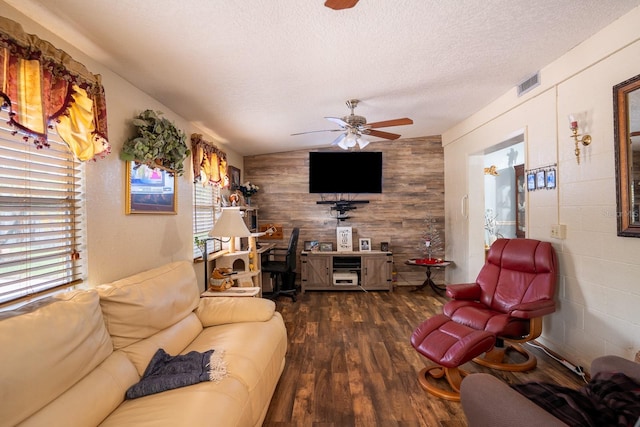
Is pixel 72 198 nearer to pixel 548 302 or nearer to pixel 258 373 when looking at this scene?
pixel 258 373

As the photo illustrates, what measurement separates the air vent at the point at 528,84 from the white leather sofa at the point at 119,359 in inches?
128

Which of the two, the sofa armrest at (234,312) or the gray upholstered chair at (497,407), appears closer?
the gray upholstered chair at (497,407)

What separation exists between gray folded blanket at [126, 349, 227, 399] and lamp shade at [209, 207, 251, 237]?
1208 millimetres

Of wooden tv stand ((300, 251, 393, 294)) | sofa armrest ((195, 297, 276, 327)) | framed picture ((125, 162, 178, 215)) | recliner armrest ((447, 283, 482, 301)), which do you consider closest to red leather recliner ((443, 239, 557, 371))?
recliner armrest ((447, 283, 482, 301))

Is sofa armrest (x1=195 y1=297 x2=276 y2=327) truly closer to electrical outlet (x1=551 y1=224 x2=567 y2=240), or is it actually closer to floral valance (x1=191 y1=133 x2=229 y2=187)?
floral valance (x1=191 y1=133 x2=229 y2=187)

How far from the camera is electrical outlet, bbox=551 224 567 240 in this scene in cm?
258

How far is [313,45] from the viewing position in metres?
2.07

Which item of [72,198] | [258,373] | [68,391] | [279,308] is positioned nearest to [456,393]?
[258,373]

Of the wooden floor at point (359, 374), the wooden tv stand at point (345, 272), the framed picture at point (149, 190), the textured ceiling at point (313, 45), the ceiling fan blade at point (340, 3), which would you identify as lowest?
the wooden floor at point (359, 374)

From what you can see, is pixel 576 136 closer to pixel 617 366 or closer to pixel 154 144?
pixel 617 366

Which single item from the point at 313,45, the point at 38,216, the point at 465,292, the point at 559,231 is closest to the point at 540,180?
the point at 559,231

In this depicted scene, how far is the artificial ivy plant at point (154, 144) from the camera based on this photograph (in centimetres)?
228

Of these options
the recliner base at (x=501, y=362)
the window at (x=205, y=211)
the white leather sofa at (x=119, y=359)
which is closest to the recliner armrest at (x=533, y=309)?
the recliner base at (x=501, y=362)

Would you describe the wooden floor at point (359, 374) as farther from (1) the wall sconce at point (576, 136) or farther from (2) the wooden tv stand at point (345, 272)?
(1) the wall sconce at point (576, 136)
